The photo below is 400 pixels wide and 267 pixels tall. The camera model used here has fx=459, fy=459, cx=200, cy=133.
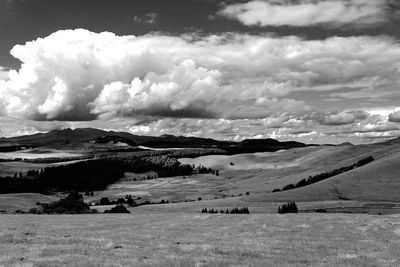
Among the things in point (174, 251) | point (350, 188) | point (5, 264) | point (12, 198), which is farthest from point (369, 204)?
point (12, 198)

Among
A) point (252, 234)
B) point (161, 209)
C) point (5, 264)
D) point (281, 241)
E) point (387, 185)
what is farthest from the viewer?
point (387, 185)

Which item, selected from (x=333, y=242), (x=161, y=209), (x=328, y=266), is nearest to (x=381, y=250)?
(x=333, y=242)

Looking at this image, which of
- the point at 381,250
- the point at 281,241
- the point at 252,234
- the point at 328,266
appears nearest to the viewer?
the point at 328,266

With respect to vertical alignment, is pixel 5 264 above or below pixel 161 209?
above

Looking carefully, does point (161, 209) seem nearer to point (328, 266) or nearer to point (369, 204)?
point (369, 204)

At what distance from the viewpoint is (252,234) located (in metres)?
46.5

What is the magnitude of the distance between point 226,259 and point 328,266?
5771 millimetres

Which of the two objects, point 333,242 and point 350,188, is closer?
point 333,242

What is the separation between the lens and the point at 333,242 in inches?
1588

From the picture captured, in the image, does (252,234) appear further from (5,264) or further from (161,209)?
(161,209)

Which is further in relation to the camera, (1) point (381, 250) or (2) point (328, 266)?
(1) point (381, 250)

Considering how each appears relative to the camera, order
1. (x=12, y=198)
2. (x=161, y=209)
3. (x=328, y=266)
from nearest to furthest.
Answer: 1. (x=328, y=266)
2. (x=161, y=209)
3. (x=12, y=198)

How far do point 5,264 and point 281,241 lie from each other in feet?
76.6

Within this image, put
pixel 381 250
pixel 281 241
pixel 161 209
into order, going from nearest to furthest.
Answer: pixel 381 250 → pixel 281 241 → pixel 161 209
